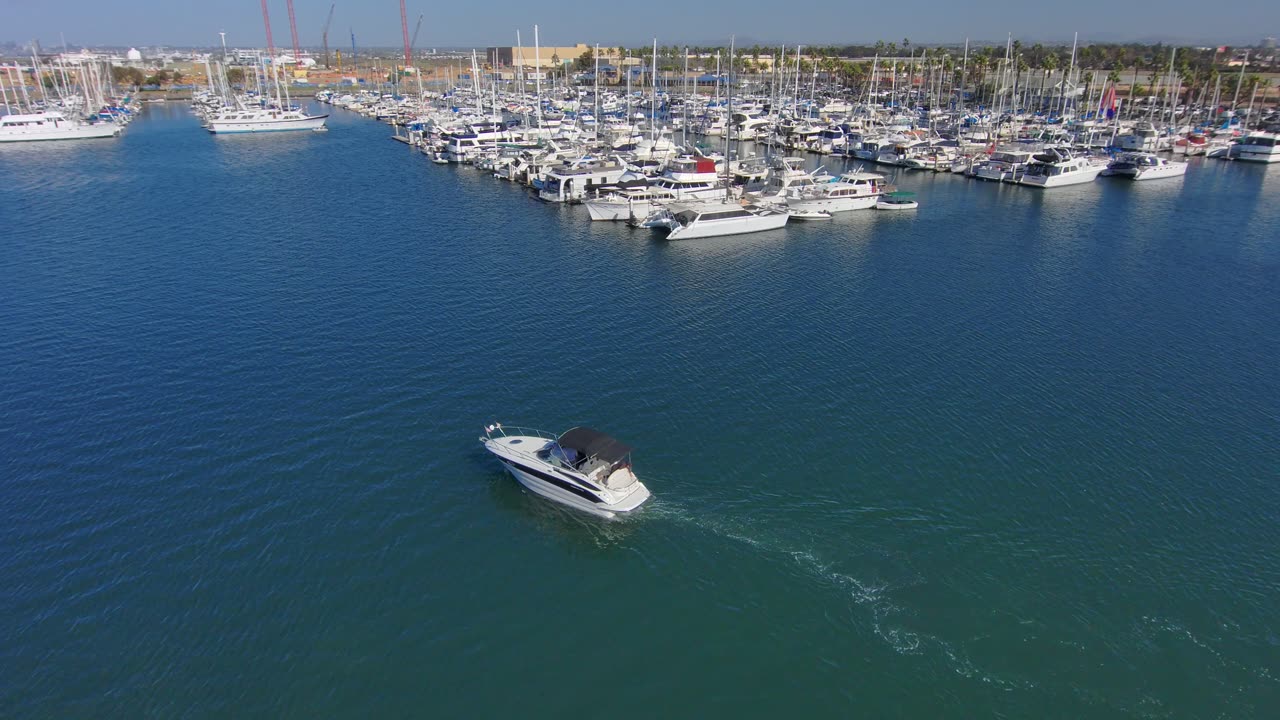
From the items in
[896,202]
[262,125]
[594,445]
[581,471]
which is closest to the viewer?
[581,471]

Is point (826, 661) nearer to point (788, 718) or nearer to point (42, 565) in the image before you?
point (788, 718)

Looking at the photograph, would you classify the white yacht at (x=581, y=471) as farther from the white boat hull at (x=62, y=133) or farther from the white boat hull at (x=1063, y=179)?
the white boat hull at (x=62, y=133)

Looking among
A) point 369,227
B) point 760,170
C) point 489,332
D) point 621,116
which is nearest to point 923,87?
point 621,116

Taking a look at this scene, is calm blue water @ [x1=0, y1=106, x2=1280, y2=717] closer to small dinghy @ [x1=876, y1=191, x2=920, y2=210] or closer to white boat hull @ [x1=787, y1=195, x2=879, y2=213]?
white boat hull @ [x1=787, y1=195, x2=879, y2=213]

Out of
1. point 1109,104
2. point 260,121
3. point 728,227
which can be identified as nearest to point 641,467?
point 728,227

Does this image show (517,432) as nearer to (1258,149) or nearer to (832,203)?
(832,203)

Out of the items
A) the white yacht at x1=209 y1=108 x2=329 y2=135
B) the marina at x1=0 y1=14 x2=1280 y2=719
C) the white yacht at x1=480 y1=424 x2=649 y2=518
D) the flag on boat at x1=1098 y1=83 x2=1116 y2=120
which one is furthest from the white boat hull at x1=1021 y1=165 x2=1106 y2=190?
the white yacht at x1=209 y1=108 x2=329 y2=135
